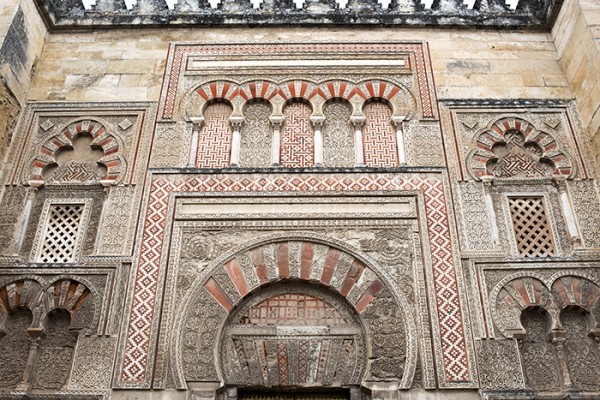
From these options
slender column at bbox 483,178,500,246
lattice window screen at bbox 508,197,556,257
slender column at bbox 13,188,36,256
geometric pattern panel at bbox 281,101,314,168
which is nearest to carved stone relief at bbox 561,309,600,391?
lattice window screen at bbox 508,197,556,257

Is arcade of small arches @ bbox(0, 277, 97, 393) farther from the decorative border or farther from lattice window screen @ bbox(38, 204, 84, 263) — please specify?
the decorative border

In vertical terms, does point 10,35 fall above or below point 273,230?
above

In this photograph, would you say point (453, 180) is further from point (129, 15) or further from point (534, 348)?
point (129, 15)

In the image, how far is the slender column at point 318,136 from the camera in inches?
259

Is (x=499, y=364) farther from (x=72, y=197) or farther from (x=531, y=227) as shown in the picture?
(x=72, y=197)

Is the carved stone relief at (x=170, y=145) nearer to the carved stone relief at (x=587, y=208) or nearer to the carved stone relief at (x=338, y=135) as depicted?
the carved stone relief at (x=338, y=135)

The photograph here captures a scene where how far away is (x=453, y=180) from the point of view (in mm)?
6332

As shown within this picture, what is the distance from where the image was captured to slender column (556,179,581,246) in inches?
235

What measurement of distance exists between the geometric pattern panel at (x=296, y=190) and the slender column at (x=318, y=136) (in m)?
0.30

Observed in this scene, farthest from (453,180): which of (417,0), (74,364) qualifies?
(74,364)

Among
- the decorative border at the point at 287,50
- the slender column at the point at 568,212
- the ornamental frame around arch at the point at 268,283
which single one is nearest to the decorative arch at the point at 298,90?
the decorative border at the point at 287,50

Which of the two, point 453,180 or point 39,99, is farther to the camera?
point 39,99

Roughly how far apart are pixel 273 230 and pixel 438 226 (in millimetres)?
1679

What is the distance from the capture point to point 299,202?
6.18 m
